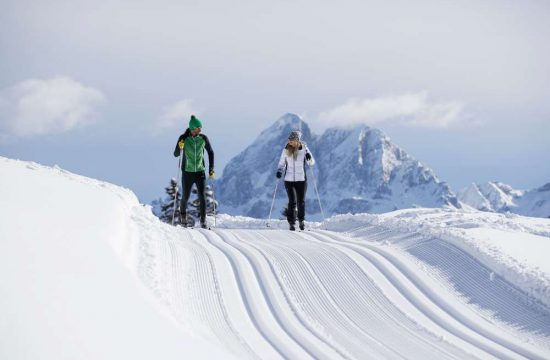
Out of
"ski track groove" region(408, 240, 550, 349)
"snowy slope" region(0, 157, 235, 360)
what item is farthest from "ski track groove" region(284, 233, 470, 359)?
"snowy slope" region(0, 157, 235, 360)

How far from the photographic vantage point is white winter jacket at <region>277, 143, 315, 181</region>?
1496 cm

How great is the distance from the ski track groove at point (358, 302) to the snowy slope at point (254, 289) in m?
0.03

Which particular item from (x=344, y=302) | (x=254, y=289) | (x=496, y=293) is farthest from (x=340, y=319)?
(x=496, y=293)

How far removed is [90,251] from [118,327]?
179 cm

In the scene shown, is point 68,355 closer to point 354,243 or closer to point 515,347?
point 515,347

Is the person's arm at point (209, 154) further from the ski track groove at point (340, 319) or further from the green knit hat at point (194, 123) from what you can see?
the ski track groove at point (340, 319)

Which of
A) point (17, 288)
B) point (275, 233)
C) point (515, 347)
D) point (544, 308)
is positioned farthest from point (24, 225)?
point (275, 233)

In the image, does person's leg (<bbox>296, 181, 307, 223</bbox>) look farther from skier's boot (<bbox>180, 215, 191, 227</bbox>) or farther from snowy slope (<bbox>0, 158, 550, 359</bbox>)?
skier's boot (<bbox>180, 215, 191, 227</bbox>)

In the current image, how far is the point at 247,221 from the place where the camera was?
1914 cm

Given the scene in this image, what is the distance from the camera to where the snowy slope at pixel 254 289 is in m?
5.28

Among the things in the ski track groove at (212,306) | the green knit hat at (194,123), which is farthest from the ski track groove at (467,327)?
the green knit hat at (194,123)

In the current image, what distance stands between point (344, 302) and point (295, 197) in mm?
6590

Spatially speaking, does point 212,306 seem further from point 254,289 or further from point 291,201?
point 291,201

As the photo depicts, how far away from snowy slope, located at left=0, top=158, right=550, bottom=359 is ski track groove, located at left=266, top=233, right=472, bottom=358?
3 cm
